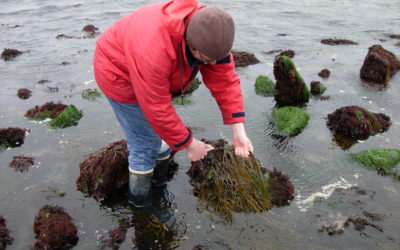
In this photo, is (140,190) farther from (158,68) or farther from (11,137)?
(11,137)

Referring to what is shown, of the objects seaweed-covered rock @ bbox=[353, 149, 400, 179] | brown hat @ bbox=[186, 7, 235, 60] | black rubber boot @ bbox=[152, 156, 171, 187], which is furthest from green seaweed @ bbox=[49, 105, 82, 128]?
seaweed-covered rock @ bbox=[353, 149, 400, 179]

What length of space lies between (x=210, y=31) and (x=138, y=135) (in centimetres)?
178

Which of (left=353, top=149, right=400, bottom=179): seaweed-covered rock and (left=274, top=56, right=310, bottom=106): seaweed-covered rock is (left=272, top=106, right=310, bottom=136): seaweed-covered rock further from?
(left=353, top=149, right=400, bottom=179): seaweed-covered rock

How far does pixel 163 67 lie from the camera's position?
3.01 m

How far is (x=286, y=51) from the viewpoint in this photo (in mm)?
11047

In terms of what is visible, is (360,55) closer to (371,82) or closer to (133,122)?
(371,82)

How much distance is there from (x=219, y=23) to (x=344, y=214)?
138 inches

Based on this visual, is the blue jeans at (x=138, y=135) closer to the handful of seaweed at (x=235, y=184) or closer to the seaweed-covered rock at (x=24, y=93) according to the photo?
the handful of seaweed at (x=235, y=184)

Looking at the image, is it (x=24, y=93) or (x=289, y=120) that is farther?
(x=24, y=93)

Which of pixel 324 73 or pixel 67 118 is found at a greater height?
pixel 324 73

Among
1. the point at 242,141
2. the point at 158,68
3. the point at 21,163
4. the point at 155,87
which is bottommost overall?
the point at 21,163

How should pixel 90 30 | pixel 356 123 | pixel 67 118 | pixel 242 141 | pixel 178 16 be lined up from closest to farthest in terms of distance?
pixel 178 16 < pixel 242 141 < pixel 356 123 < pixel 67 118 < pixel 90 30

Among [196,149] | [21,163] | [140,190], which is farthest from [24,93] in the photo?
[196,149]

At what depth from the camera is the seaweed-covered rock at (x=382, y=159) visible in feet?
18.7
